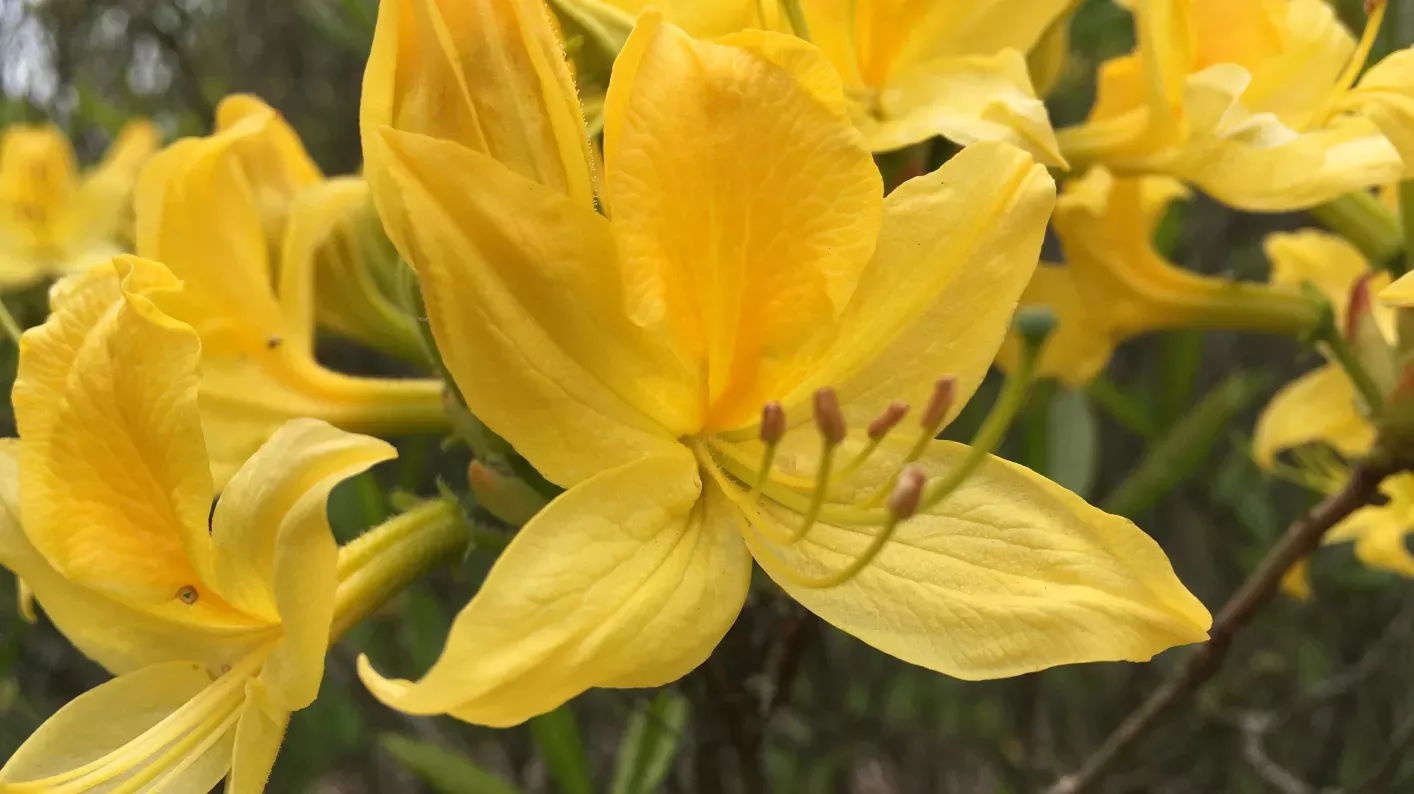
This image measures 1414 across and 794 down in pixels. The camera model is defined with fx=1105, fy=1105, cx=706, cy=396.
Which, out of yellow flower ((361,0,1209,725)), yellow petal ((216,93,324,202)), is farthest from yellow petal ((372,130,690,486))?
yellow petal ((216,93,324,202))

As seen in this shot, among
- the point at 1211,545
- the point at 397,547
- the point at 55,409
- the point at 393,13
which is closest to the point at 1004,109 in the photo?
the point at 393,13

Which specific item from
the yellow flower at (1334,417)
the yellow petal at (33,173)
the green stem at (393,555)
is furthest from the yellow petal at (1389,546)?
the yellow petal at (33,173)

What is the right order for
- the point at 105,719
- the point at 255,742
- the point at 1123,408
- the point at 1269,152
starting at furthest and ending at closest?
the point at 1123,408 < the point at 1269,152 < the point at 105,719 < the point at 255,742

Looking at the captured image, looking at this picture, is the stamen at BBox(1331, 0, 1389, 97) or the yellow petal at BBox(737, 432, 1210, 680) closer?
the yellow petal at BBox(737, 432, 1210, 680)

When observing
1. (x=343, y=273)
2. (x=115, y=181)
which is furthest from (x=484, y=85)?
(x=115, y=181)

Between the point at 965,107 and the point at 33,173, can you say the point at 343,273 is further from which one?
the point at 33,173

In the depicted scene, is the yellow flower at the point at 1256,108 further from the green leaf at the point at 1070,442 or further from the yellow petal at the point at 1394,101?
the green leaf at the point at 1070,442

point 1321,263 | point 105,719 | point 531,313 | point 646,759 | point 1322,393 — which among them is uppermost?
→ point 531,313

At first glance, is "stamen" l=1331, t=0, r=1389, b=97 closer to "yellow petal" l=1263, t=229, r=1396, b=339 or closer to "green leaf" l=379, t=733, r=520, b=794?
"yellow petal" l=1263, t=229, r=1396, b=339
